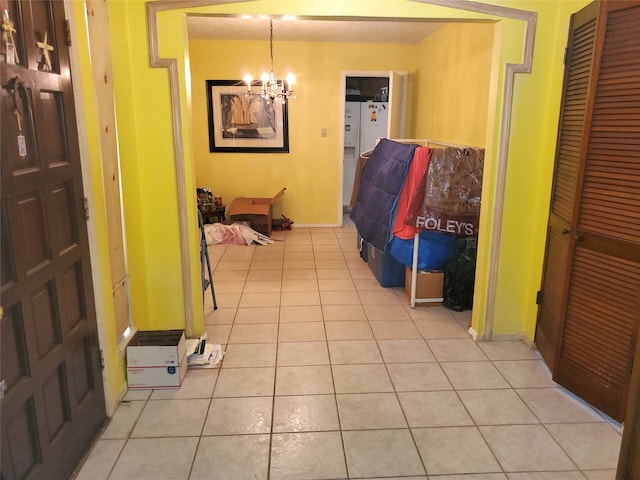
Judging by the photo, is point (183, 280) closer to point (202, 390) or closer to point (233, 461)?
point (202, 390)

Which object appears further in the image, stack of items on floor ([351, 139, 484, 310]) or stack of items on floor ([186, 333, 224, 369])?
stack of items on floor ([351, 139, 484, 310])

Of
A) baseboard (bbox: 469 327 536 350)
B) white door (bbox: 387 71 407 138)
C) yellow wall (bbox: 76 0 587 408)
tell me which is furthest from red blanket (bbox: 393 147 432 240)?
white door (bbox: 387 71 407 138)

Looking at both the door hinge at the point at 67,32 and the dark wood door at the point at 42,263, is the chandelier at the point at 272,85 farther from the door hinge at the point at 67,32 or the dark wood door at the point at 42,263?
the dark wood door at the point at 42,263

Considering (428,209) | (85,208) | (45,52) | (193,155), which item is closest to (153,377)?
(85,208)

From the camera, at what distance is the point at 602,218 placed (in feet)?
7.67

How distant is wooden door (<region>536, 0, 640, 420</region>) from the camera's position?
7.16 feet

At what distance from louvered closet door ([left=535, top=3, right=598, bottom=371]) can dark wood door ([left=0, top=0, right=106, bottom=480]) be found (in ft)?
7.85

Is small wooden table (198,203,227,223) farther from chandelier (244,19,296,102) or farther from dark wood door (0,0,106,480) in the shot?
dark wood door (0,0,106,480)

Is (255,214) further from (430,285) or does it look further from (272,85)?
(430,285)

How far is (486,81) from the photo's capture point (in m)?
3.89

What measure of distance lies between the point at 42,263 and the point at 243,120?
4.93 meters

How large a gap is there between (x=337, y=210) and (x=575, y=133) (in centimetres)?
438

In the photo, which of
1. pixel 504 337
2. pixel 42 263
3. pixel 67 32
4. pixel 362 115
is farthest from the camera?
pixel 362 115

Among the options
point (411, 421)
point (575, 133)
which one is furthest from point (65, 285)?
point (575, 133)
